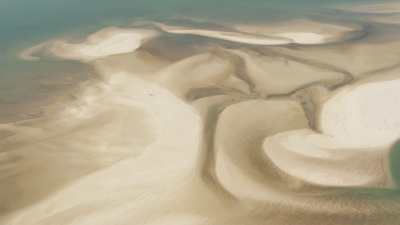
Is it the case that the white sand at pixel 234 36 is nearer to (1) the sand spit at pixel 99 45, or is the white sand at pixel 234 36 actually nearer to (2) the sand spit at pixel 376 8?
(1) the sand spit at pixel 99 45

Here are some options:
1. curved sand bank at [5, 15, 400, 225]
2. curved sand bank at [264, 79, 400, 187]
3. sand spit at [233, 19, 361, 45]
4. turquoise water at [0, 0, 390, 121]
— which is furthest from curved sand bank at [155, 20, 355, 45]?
curved sand bank at [264, 79, 400, 187]

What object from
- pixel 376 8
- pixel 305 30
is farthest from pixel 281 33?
pixel 376 8

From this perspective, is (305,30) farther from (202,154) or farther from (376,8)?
(202,154)

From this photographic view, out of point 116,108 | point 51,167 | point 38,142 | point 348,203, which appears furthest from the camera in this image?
point 116,108

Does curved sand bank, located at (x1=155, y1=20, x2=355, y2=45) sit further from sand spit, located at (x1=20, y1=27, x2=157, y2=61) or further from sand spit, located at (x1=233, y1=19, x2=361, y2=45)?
sand spit, located at (x1=20, y1=27, x2=157, y2=61)

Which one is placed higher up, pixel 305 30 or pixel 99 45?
pixel 305 30

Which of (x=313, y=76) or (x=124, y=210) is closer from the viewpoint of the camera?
(x=124, y=210)

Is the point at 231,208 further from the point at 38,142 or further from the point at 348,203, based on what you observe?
the point at 38,142

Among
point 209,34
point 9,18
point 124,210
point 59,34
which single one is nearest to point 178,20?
point 209,34
